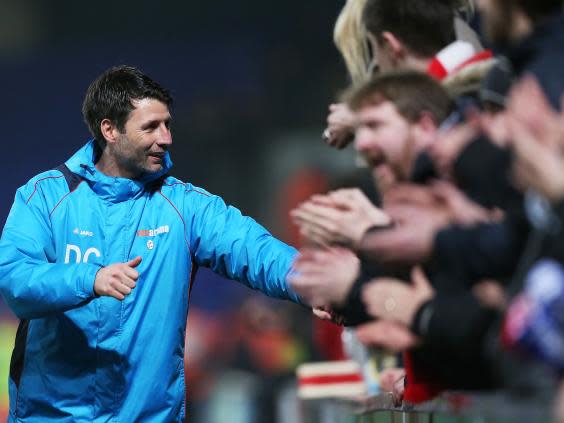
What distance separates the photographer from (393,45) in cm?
391

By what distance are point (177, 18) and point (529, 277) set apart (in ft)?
33.8

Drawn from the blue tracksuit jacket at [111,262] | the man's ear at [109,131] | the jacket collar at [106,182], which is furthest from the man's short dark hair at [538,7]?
the man's ear at [109,131]

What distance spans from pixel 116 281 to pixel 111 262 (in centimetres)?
49

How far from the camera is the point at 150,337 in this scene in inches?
176

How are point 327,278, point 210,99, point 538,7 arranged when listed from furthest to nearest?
point 210,99 < point 327,278 < point 538,7

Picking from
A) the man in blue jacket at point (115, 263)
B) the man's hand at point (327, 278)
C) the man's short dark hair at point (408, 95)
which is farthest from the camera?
the man in blue jacket at point (115, 263)

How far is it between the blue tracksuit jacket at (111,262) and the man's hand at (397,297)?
1372 mm

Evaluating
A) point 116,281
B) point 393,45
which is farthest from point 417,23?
point 116,281

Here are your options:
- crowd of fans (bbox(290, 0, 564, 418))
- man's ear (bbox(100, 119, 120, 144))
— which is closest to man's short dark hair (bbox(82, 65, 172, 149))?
man's ear (bbox(100, 119, 120, 144))

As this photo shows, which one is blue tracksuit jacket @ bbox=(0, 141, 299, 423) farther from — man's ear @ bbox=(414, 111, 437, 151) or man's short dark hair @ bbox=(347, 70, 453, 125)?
man's ear @ bbox=(414, 111, 437, 151)

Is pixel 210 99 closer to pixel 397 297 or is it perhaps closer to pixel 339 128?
pixel 339 128

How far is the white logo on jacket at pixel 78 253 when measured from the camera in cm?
449

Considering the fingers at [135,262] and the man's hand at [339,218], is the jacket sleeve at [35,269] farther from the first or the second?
the man's hand at [339,218]

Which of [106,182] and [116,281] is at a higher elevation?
[106,182]
